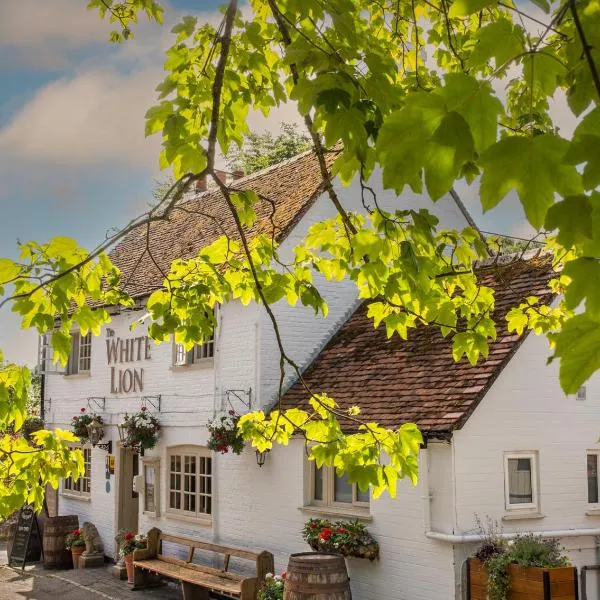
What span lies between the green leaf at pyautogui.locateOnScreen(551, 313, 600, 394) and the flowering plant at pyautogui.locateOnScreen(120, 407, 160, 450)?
1426 cm

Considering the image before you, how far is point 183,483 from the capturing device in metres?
15.6

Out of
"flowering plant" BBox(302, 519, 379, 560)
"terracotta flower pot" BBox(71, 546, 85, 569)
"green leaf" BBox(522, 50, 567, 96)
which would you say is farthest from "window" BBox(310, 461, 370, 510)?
"green leaf" BBox(522, 50, 567, 96)

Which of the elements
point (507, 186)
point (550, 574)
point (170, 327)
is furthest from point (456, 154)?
point (550, 574)

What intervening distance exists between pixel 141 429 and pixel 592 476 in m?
7.94

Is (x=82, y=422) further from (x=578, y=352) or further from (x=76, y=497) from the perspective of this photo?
(x=578, y=352)

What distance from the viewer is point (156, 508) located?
641 inches

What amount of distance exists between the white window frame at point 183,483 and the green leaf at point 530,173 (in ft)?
43.9

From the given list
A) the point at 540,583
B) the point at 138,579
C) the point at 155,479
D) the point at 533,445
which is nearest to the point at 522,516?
the point at 533,445

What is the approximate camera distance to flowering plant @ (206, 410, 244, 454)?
13.5 meters

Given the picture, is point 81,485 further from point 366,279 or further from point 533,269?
point 366,279

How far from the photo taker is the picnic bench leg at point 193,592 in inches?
535

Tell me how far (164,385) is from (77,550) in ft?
14.0

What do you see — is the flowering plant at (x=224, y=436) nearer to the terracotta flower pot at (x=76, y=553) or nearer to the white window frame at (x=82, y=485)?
the terracotta flower pot at (x=76, y=553)

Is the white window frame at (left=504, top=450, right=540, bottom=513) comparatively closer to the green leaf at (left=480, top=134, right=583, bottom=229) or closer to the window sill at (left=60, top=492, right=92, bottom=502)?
the green leaf at (left=480, top=134, right=583, bottom=229)
